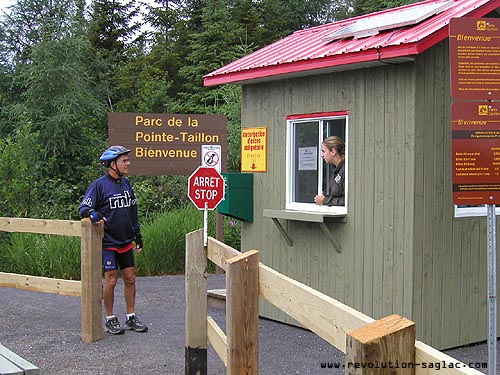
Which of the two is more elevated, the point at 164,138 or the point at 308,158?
the point at 164,138

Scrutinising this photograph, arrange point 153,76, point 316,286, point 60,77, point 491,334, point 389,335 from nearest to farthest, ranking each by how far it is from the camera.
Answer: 1. point 389,335
2. point 491,334
3. point 316,286
4. point 60,77
5. point 153,76

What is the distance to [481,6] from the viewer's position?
21.7 ft

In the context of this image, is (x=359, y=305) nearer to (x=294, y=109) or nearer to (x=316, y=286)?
(x=316, y=286)

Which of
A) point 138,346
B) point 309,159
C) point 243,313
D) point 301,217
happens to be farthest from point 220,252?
point 309,159

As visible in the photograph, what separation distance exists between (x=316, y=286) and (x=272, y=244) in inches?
34.9

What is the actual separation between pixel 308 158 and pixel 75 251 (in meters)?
4.87

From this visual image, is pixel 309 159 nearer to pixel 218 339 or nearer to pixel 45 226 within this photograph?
pixel 45 226

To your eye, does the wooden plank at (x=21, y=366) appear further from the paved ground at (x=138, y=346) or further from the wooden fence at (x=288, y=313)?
the wooden fence at (x=288, y=313)

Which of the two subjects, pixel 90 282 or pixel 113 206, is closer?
pixel 90 282

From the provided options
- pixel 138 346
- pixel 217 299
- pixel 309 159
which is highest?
pixel 309 159

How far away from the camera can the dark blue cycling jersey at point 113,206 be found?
7.23 meters

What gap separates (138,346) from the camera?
695 cm

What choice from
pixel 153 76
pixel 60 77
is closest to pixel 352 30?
pixel 60 77

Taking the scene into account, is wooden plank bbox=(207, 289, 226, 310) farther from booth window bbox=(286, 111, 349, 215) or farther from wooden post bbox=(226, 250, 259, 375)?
wooden post bbox=(226, 250, 259, 375)
